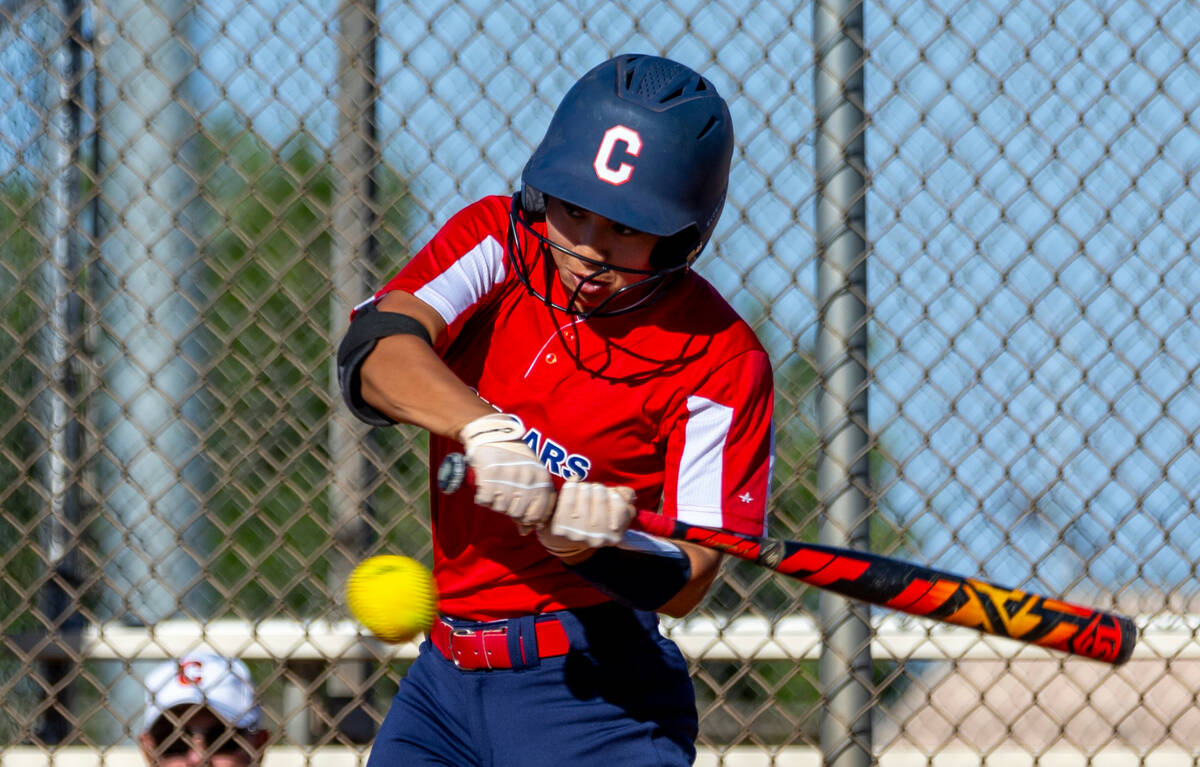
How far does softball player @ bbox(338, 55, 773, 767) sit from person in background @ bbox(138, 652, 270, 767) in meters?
1.35

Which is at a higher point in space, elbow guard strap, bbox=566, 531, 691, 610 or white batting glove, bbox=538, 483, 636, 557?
white batting glove, bbox=538, 483, 636, 557

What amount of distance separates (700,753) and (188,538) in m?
1.68

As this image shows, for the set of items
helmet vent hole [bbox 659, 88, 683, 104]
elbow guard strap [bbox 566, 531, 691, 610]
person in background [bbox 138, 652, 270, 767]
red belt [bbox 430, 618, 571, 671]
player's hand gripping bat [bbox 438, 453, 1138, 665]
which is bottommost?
person in background [bbox 138, 652, 270, 767]

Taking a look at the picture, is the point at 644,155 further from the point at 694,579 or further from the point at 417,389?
the point at 694,579

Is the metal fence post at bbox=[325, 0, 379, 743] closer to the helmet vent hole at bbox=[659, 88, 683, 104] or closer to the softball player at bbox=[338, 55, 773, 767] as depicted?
the softball player at bbox=[338, 55, 773, 767]

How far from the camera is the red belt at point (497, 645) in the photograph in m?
Answer: 1.94

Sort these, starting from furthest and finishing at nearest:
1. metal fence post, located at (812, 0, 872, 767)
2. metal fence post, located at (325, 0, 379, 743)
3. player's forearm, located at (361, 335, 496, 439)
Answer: metal fence post, located at (325, 0, 379, 743) → metal fence post, located at (812, 0, 872, 767) → player's forearm, located at (361, 335, 496, 439)

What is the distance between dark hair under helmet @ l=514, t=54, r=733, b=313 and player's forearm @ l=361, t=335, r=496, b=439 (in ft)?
1.05

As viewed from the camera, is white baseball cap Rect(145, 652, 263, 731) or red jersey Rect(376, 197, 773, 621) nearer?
red jersey Rect(376, 197, 773, 621)

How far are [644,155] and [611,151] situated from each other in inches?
2.0

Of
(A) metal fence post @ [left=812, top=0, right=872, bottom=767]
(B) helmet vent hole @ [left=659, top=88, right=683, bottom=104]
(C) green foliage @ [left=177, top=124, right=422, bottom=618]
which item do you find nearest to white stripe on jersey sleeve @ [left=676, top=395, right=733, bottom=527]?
(B) helmet vent hole @ [left=659, top=88, right=683, bottom=104]

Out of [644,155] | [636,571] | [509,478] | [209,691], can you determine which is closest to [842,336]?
[644,155]

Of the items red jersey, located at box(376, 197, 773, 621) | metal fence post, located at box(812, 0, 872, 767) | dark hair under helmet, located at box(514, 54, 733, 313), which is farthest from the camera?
metal fence post, located at box(812, 0, 872, 767)

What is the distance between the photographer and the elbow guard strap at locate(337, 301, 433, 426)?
186 cm
